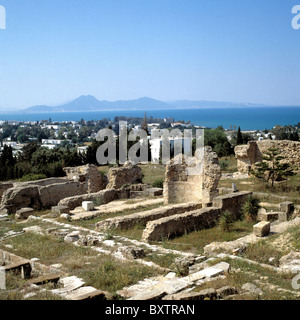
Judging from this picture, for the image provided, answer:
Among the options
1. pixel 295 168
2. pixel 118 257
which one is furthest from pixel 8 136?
pixel 118 257

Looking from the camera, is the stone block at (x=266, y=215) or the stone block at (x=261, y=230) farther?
the stone block at (x=266, y=215)

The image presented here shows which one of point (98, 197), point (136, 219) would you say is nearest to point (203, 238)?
point (136, 219)

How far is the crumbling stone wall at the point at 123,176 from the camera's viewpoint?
2278cm

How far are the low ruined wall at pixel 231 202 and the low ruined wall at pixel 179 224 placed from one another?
0.43m

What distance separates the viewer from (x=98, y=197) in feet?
65.3

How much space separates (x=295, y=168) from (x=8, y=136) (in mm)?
119416

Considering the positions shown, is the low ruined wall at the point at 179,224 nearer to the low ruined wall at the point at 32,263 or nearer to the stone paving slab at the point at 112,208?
the stone paving slab at the point at 112,208

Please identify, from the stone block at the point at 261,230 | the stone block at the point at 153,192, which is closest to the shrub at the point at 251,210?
the stone block at the point at 261,230

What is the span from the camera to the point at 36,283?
26.1 ft

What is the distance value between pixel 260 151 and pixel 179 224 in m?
17.2

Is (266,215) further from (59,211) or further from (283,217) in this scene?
(59,211)

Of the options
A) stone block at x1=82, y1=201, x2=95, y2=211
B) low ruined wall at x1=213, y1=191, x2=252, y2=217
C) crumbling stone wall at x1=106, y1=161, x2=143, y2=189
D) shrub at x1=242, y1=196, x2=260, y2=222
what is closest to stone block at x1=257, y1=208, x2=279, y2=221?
shrub at x1=242, y1=196, x2=260, y2=222
